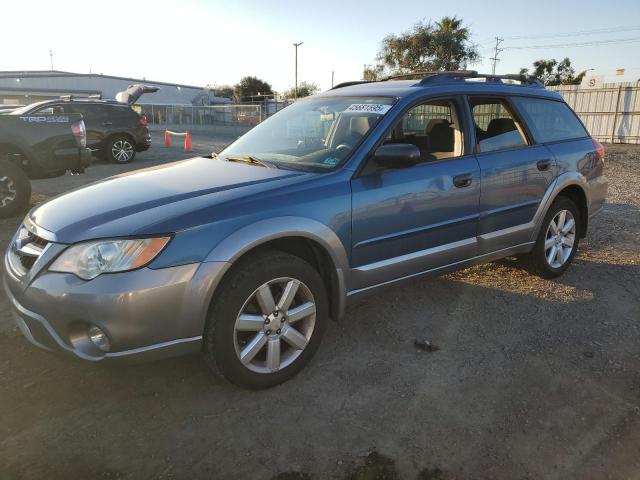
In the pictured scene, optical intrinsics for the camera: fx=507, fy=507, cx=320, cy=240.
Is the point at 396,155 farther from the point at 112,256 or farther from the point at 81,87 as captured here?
the point at 81,87

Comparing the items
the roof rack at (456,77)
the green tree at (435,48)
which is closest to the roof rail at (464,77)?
the roof rack at (456,77)

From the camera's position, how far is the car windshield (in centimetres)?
328

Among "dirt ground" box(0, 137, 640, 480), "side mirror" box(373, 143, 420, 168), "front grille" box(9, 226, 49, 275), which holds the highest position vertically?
"side mirror" box(373, 143, 420, 168)

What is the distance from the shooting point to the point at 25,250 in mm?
2732

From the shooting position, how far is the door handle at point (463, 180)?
11.6 ft

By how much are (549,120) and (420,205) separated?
1.93 meters

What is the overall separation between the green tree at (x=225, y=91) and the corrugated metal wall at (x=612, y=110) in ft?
→ 198

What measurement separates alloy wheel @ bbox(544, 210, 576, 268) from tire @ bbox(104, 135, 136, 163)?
1200 centimetres

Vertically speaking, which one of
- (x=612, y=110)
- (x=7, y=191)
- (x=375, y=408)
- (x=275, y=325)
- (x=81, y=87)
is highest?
(x=81, y=87)

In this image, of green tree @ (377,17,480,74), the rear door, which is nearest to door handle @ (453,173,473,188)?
the rear door

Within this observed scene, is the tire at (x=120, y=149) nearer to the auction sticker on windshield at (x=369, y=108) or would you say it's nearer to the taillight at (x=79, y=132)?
the taillight at (x=79, y=132)

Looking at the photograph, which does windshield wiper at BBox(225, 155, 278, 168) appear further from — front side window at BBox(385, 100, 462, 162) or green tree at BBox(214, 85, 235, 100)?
green tree at BBox(214, 85, 235, 100)

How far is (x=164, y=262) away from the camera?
7.88 ft

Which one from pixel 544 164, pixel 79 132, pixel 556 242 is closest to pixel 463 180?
pixel 544 164
